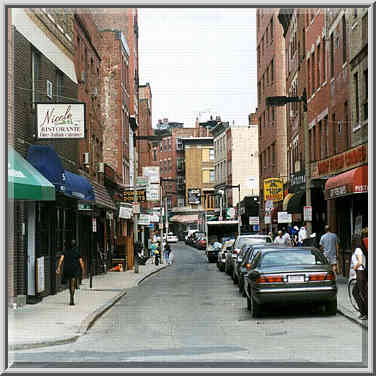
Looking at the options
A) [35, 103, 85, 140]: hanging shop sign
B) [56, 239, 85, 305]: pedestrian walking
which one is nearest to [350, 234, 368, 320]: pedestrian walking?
[56, 239, 85, 305]: pedestrian walking

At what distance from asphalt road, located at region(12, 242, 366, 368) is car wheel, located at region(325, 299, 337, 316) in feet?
0.47

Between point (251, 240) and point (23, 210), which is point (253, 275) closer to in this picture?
point (23, 210)

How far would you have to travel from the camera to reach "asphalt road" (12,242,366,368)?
11.2 metres

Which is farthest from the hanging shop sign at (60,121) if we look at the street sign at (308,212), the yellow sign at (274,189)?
the yellow sign at (274,189)

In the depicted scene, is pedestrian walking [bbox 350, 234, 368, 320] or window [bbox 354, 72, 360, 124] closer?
pedestrian walking [bbox 350, 234, 368, 320]

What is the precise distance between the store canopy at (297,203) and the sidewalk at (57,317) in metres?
12.7

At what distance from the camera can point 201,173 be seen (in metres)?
115

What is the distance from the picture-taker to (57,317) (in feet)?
57.0

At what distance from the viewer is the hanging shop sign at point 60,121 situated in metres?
20.1

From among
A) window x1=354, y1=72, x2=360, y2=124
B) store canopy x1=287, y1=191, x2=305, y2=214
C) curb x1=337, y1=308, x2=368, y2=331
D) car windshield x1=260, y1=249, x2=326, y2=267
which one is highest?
window x1=354, y1=72, x2=360, y2=124

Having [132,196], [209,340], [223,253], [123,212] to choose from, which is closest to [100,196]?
[123,212]

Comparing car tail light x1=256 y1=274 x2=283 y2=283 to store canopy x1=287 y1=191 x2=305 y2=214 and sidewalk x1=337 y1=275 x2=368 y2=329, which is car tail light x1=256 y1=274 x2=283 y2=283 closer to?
sidewalk x1=337 y1=275 x2=368 y2=329

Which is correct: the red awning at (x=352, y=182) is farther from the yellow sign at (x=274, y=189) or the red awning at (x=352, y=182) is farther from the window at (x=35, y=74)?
the yellow sign at (x=274, y=189)

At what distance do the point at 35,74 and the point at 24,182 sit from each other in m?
6.69
